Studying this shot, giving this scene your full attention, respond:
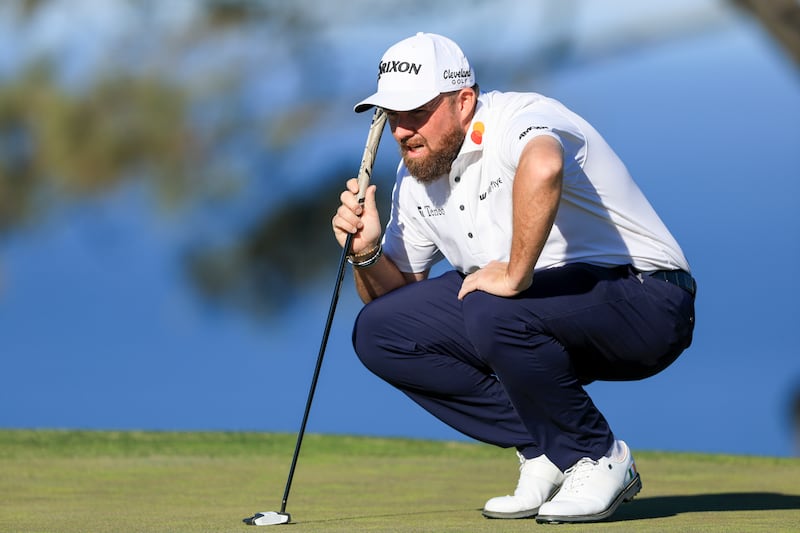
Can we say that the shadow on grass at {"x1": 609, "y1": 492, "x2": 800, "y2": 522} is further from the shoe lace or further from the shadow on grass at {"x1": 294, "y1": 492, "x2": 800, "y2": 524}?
the shoe lace

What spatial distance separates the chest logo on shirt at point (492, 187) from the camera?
2.94m

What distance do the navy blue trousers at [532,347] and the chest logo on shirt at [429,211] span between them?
0.59ft

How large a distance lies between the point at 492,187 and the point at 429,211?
0.72 feet

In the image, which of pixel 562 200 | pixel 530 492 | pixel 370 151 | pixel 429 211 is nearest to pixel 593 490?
pixel 530 492

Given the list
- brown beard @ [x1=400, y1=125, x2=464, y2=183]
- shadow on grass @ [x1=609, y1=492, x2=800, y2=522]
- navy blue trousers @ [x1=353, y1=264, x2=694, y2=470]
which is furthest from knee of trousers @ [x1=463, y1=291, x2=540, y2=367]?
shadow on grass @ [x1=609, y1=492, x2=800, y2=522]

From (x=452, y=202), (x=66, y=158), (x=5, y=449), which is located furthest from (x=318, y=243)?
(x=452, y=202)

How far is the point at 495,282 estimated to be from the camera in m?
2.78

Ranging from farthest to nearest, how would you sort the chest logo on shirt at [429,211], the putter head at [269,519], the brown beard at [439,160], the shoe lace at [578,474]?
the chest logo on shirt at [429,211] → the brown beard at [439,160] → the shoe lace at [578,474] → the putter head at [269,519]

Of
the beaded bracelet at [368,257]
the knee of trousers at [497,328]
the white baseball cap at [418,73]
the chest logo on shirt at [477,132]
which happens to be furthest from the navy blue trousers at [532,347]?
the white baseball cap at [418,73]

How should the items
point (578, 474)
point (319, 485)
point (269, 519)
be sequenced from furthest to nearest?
point (319, 485) → point (578, 474) → point (269, 519)

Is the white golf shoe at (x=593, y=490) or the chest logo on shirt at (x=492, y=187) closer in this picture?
the white golf shoe at (x=593, y=490)

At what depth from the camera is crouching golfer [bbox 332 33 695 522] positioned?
9.14 feet

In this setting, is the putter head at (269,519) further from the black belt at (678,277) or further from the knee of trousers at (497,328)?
the black belt at (678,277)

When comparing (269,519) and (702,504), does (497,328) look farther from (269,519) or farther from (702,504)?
(702,504)
